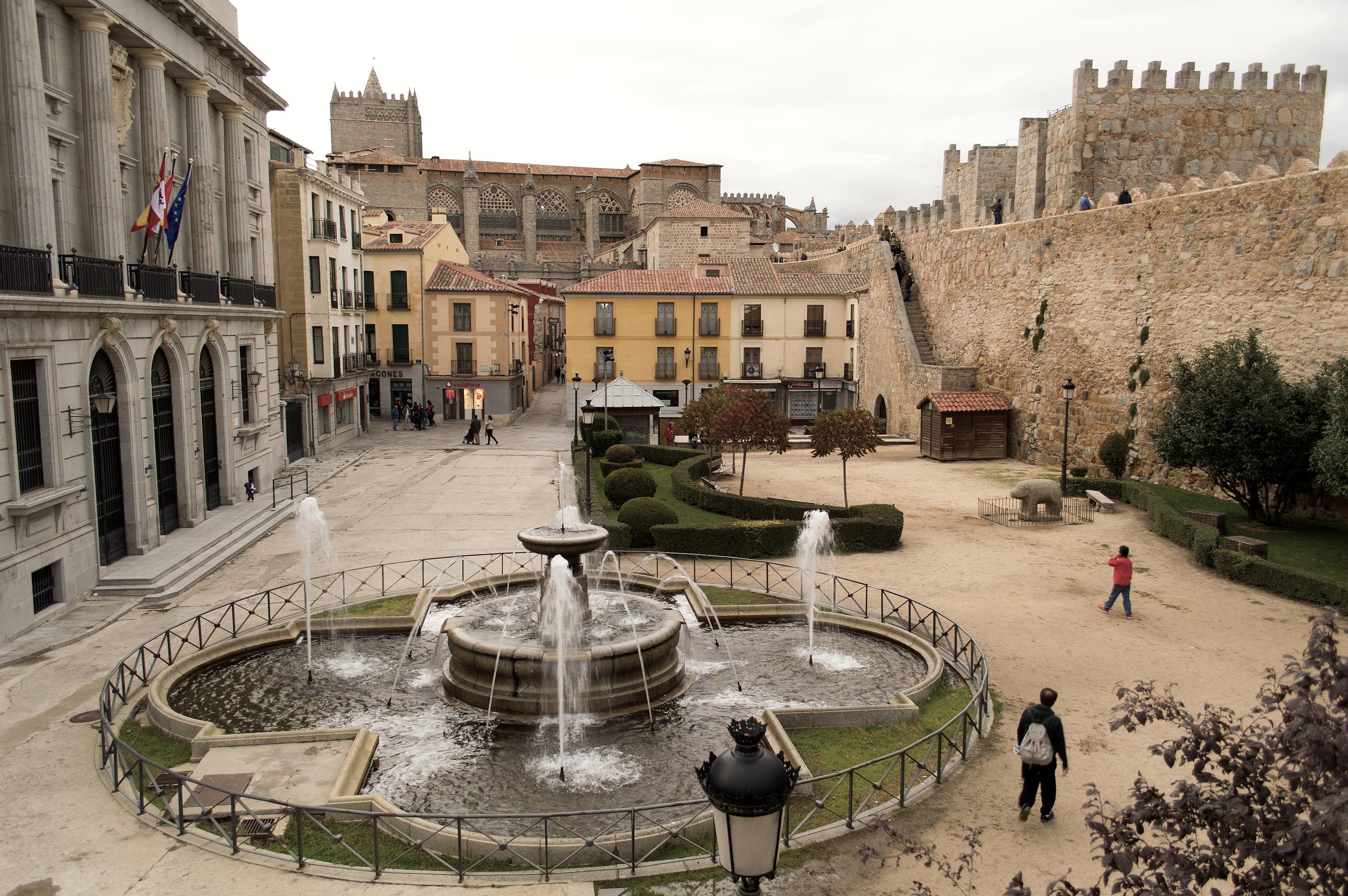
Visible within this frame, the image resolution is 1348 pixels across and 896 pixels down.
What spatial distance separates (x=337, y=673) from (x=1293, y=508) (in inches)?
823

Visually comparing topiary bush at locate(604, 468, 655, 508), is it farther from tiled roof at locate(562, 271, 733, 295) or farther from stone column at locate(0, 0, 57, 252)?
tiled roof at locate(562, 271, 733, 295)

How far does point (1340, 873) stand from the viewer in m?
3.94

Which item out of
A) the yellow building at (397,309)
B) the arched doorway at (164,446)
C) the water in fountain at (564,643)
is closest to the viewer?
the water in fountain at (564,643)

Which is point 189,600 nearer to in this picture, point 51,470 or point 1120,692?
point 51,470

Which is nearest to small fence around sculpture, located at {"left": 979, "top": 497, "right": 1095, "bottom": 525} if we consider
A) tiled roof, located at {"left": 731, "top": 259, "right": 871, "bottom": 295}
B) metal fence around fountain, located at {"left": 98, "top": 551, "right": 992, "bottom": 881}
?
metal fence around fountain, located at {"left": 98, "top": 551, "right": 992, "bottom": 881}

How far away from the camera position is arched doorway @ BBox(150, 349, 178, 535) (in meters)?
19.9

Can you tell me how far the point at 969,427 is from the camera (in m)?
32.6

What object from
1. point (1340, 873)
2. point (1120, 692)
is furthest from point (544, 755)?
point (1340, 873)

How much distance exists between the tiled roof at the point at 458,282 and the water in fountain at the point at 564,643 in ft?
117

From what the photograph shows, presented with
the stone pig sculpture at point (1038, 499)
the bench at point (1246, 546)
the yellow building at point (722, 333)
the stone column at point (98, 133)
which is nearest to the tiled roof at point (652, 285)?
the yellow building at point (722, 333)

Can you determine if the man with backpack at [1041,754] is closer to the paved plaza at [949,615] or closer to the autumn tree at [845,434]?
the paved plaza at [949,615]

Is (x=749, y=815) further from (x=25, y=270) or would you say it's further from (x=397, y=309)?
(x=397, y=309)

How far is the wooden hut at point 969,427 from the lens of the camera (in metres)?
32.5

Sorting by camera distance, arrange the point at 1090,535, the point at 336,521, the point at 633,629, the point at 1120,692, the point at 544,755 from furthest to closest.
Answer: the point at 336,521 < the point at 1090,535 < the point at 633,629 < the point at 544,755 < the point at 1120,692
